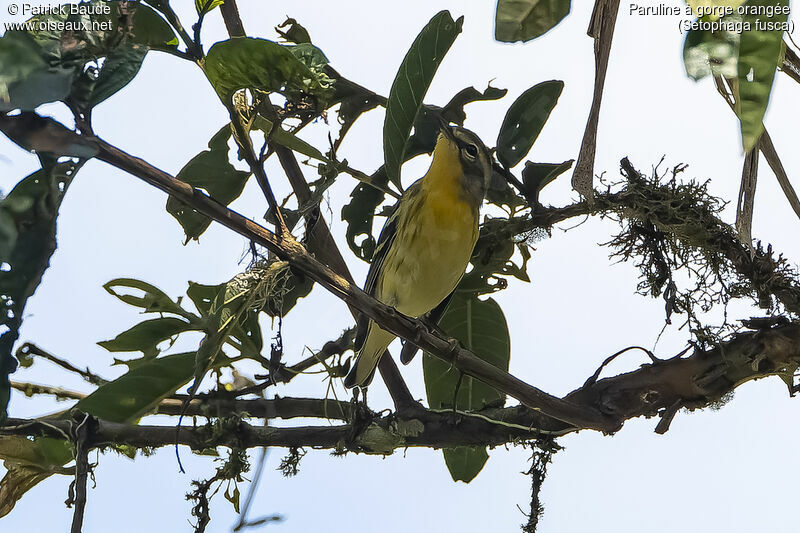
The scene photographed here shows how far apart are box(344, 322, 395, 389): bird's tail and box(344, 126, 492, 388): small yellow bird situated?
16 mm

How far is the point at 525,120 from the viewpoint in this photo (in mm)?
2143

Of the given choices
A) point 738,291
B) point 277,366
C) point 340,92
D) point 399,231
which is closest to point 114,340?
point 277,366

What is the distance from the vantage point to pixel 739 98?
0.85 meters

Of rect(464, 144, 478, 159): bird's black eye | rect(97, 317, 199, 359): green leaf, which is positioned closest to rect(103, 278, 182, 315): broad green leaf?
rect(97, 317, 199, 359): green leaf

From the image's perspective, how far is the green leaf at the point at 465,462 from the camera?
2.35 meters

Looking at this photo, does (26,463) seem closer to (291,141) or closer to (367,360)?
(367,360)

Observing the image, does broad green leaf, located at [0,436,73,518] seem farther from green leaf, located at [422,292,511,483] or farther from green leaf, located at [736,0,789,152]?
green leaf, located at [736,0,789,152]

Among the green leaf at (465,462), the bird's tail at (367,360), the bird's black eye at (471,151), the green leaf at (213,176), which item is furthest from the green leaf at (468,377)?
the green leaf at (213,176)

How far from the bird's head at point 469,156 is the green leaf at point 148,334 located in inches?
43.4

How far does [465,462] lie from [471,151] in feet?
3.68

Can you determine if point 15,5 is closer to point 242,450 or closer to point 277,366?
point 277,366

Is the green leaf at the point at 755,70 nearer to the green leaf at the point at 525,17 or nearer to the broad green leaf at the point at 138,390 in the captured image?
the green leaf at the point at 525,17

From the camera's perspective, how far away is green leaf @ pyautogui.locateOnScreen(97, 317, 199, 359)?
1.99 meters

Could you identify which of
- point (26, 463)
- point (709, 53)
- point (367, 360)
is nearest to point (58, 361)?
point (26, 463)
